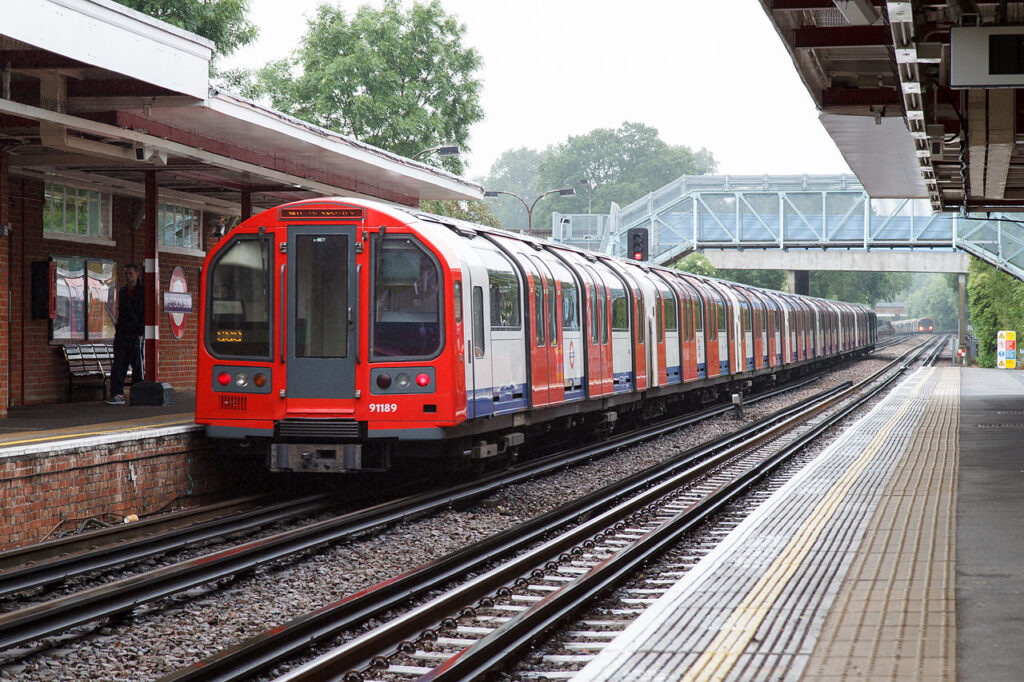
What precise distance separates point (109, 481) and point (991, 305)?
43.4m

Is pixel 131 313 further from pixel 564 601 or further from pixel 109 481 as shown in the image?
pixel 564 601

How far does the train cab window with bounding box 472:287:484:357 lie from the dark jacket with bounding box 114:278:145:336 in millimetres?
5062

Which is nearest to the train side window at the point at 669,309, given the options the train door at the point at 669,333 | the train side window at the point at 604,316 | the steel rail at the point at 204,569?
the train door at the point at 669,333

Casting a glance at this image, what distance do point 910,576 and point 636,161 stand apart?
112 m

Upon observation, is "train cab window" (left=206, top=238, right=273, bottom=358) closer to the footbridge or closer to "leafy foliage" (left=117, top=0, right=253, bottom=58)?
"leafy foliage" (left=117, top=0, right=253, bottom=58)

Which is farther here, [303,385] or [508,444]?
[508,444]

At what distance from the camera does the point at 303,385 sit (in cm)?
1167

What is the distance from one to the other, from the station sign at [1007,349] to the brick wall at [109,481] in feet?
110

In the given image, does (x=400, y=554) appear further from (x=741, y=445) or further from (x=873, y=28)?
(x=741, y=445)

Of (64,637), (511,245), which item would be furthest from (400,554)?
(511,245)

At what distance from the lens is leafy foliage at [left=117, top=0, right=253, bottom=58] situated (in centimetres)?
3086

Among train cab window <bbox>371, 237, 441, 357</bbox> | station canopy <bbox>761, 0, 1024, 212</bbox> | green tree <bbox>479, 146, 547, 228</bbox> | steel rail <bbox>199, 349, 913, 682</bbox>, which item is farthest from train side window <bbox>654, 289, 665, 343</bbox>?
green tree <bbox>479, 146, 547, 228</bbox>

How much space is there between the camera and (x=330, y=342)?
461 inches

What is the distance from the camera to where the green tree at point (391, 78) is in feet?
139
